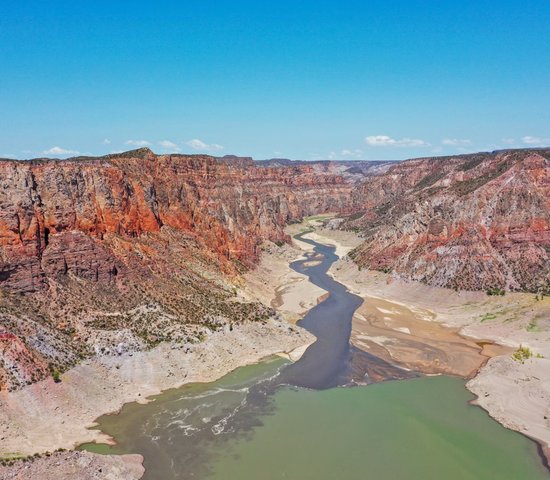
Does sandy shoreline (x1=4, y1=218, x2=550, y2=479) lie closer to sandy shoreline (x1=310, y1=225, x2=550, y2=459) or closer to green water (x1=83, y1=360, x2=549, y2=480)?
sandy shoreline (x1=310, y1=225, x2=550, y2=459)

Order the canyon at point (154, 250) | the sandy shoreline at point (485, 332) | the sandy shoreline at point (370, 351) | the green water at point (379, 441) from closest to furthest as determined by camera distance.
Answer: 1. the green water at point (379, 441)
2. the sandy shoreline at point (370, 351)
3. the sandy shoreline at point (485, 332)
4. the canyon at point (154, 250)

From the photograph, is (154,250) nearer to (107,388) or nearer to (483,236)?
(107,388)

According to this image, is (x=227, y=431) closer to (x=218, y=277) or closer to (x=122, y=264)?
(x=122, y=264)

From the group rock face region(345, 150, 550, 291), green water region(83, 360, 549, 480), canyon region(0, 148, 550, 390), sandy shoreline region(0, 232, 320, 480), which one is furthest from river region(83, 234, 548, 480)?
rock face region(345, 150, 550, 291)

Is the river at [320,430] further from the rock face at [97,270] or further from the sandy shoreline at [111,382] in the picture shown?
the rock face at [97,270]

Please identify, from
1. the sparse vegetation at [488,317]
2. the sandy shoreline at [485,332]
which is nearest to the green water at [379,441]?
the sandy shoreline at [485,332]

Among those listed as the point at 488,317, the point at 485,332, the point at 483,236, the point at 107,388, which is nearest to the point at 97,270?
the point at 107,388
